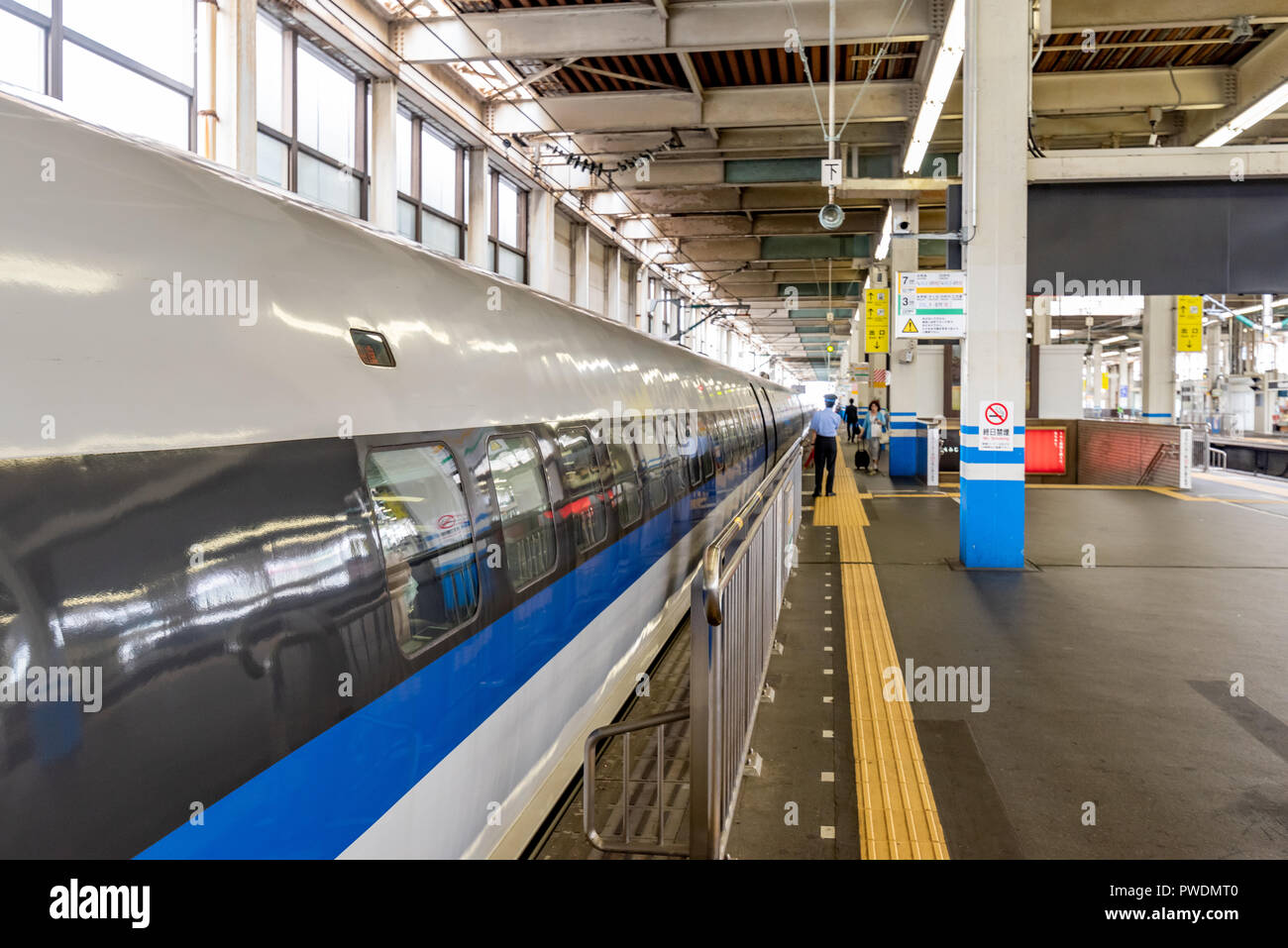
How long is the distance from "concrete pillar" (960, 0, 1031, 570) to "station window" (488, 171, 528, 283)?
9.78 m

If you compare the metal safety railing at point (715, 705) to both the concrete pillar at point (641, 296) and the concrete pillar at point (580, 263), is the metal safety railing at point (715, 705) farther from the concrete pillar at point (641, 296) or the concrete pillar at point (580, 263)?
the concrete pillar at point (641, 296)

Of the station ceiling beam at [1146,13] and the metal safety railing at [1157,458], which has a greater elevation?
the station ceiling beam at [1146,13]

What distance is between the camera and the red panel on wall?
19641 mm

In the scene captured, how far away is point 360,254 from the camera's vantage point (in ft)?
8.91

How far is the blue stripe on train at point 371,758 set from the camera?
5.76 ft

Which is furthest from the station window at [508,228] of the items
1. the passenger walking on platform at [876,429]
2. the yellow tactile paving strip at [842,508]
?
the passenger walking on platform at [876,429]

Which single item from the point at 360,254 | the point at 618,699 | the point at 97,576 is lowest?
the point at 618,699

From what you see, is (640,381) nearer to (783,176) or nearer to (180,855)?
(180,855)

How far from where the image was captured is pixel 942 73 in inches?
411

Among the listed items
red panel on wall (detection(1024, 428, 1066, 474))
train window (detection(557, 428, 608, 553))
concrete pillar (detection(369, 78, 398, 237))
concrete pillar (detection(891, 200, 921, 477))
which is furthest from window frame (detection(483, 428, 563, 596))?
red panel on wall (detection(1024, 428, 1066, 474))

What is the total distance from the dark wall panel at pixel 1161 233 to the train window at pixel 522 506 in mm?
7303

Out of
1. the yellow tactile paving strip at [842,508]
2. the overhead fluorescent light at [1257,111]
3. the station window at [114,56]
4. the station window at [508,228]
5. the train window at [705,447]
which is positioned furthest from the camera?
the station window at [508,228]
